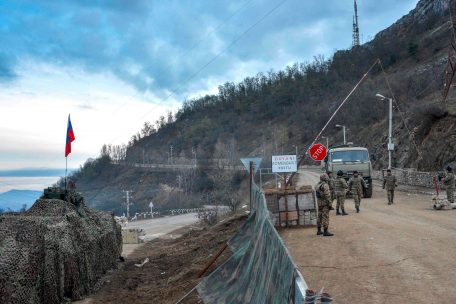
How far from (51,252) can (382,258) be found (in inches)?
347

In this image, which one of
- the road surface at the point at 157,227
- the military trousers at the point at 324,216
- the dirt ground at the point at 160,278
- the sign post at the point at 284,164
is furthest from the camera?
the road surface at the point at 157,227

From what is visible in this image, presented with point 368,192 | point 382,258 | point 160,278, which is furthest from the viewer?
point 368,192

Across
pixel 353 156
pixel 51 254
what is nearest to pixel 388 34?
pixel 353 156

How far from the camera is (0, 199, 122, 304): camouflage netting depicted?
37.7 feet

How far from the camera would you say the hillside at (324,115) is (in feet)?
171

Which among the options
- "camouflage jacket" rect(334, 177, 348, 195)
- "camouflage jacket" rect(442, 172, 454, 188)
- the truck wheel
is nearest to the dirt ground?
"camouflage jacket" rect(334, 177, 348, 195)

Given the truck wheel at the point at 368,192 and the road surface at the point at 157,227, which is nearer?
the truck wheel at the point at 368,192

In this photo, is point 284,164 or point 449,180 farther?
point 449,180

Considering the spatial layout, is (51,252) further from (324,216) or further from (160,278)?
(324,216)

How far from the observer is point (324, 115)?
12244 centimetres

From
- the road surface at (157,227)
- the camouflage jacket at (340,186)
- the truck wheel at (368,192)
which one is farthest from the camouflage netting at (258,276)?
the road surface at (157,227)

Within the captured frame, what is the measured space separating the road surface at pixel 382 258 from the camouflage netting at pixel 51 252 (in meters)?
6.57

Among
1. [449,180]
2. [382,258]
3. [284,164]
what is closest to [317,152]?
[449,180]

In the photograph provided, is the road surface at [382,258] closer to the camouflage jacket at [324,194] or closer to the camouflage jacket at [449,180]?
the camouflage jacket at [324,194]
